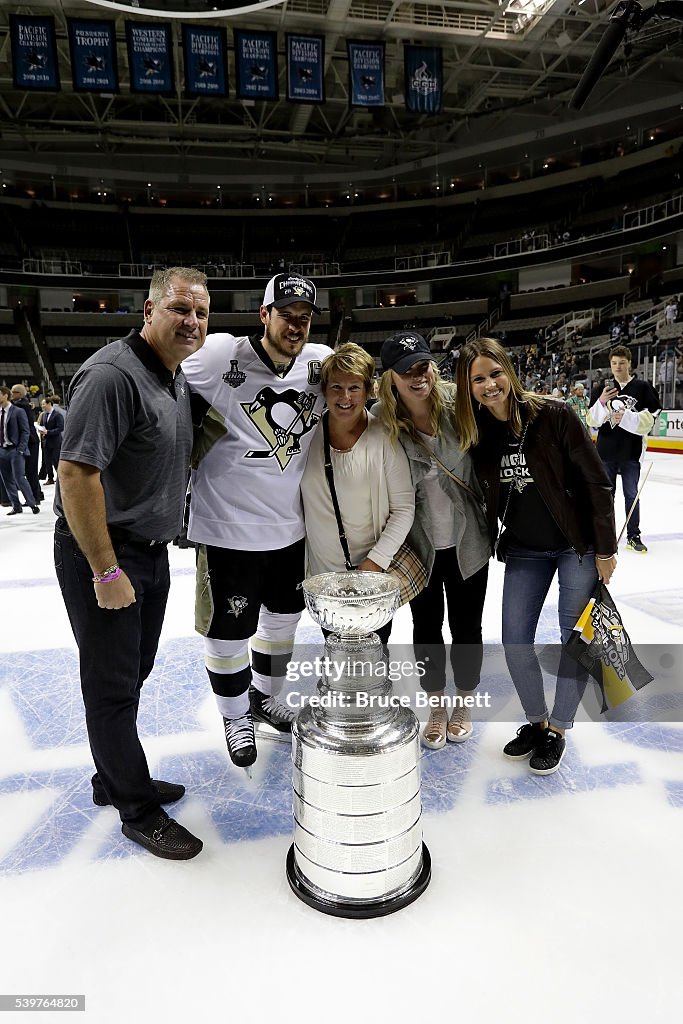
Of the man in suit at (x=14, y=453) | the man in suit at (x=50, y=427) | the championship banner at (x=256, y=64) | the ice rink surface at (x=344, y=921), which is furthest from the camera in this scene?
the championship banner at (x=256, y=64)

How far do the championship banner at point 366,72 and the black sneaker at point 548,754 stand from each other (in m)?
14.0

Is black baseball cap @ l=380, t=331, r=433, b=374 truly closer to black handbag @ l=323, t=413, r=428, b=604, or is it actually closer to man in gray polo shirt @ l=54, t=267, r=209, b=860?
black handbag @ l=323, t=413, r=428, b=604

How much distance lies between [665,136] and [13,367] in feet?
82.6

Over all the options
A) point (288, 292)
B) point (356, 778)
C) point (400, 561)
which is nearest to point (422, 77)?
point (288, 292)

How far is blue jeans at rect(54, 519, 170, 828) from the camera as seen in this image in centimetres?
158

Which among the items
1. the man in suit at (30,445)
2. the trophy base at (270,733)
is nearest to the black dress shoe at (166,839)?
the trophy base at (270,733)

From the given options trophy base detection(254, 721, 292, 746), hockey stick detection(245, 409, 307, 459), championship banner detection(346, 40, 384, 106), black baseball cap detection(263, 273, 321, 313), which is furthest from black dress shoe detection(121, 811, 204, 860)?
championship banner detection(346, 40, 384, 106)

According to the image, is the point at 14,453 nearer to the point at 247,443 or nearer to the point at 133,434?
the point at 247,443

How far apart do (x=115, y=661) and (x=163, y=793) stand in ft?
1.95

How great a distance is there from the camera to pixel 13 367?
24438 millimetres

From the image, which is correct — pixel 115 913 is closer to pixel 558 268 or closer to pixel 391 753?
pixel 391 753

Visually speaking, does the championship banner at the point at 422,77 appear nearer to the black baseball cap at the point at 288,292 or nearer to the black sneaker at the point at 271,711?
the black baseball cap at the point at 288,292

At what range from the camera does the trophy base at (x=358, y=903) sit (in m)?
1.44

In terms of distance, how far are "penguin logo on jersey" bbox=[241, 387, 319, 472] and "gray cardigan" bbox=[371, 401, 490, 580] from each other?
0.79 feet
